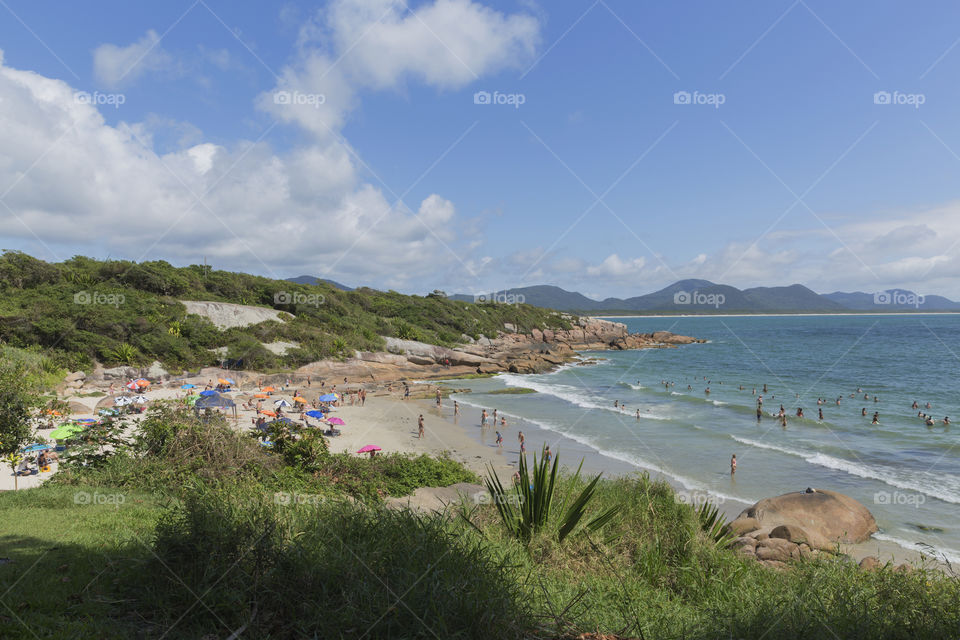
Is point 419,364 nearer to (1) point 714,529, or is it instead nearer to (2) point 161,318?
(2) point 161,318

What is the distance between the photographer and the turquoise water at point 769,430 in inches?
735

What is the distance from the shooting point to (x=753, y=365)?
63625 mm

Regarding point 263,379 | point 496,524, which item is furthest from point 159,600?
point 263,379

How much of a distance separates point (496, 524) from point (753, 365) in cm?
6570

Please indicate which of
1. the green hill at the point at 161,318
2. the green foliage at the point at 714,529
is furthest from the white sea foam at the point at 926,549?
the green hill at the point at 161,318

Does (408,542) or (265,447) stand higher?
(408,542)

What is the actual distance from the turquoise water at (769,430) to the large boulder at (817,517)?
2.88 ft

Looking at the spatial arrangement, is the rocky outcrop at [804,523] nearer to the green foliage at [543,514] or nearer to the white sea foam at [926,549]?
the white sea foam at [926,549]

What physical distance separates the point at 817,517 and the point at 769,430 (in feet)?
52.6

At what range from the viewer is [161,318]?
43656 mm

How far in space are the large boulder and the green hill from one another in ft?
130

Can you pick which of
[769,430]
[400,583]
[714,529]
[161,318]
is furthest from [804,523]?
[161,318]

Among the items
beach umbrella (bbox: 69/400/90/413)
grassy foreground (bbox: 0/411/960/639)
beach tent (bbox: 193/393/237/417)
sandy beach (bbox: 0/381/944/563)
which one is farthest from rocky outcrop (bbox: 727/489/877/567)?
beach umbrella (bbox: 69/400/90/413)

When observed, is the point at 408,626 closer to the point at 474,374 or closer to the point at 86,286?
the point at 474,374
